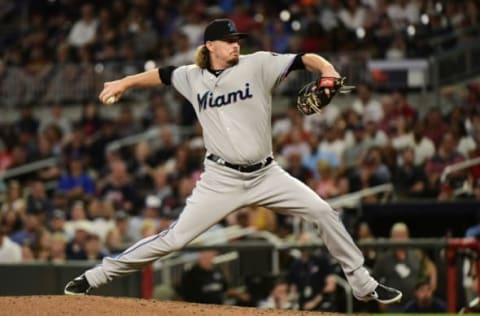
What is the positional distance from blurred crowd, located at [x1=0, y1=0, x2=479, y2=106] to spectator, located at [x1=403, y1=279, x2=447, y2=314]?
20.7 feet

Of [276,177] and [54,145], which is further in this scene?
[54,145]

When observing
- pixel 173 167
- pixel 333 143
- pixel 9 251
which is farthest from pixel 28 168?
pixel 333 143

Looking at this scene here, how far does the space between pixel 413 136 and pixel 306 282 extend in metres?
3.57

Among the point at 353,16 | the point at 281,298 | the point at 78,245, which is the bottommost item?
the point at 281,298

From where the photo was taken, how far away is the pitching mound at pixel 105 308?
847 centimetres

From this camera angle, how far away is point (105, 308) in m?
8.50

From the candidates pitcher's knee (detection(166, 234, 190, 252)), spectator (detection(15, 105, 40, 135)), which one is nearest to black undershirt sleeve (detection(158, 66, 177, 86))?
pitcher's knee (detection(166, 234, 190, 252))

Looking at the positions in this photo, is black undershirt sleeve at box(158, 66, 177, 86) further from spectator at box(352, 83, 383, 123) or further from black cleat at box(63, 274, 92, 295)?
spectator at box(352, 83, 383, 123)

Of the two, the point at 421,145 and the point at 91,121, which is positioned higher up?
the point at 91,121

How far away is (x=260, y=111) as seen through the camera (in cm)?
850

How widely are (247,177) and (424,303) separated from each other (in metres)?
3.76

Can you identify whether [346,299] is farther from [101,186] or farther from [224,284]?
[101,186]

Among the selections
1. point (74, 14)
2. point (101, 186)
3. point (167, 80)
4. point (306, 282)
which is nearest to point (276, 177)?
point (167, 80)

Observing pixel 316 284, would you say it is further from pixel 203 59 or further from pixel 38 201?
pixel 38 201
